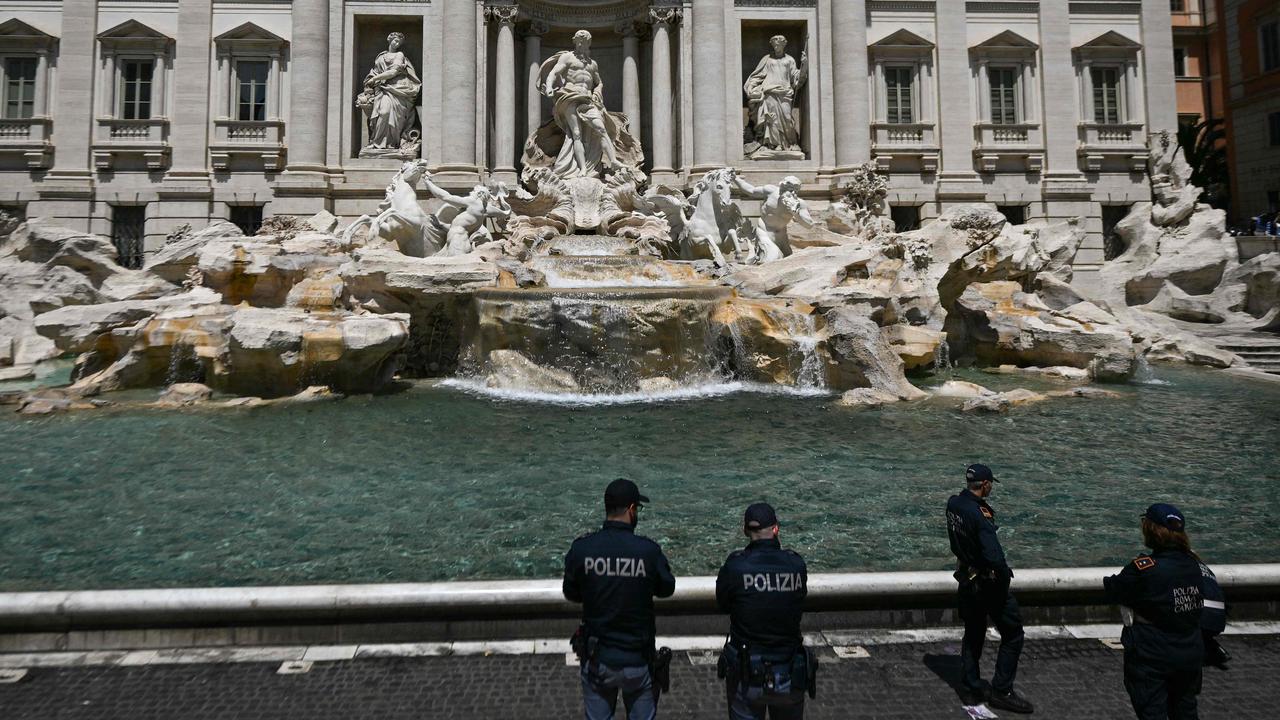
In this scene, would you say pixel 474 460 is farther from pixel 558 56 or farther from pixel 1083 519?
pixel 558 56

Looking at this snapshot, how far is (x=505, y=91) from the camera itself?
20391 mm

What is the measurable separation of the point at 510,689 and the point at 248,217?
2093 centimetres

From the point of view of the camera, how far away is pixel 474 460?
7.41 meters

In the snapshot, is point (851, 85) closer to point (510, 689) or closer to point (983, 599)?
point (983, 599)

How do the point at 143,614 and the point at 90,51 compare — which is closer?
the point at 143,614

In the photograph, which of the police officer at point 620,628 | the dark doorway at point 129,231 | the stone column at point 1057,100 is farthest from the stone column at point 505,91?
the police officer at point 620,628

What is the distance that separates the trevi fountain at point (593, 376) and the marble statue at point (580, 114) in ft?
0.28

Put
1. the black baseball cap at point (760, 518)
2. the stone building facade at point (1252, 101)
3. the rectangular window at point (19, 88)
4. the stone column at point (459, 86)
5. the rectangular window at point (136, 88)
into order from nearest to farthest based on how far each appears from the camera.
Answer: the black baseball cap at point (760, 518), the stone column at point (459, 86), the rectangular window at point (19, 88), the rectangular window at point (136, 88), the stone building facade at point (1252, 101)

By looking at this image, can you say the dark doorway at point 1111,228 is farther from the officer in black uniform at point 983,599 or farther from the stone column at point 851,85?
the officer in black uniform at point 983,599

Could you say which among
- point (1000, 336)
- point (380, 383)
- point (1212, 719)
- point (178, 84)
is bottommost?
point (1212, 719)

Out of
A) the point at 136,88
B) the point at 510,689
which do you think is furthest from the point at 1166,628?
the point at 136,88

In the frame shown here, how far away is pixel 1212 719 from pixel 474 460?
5.98 meters

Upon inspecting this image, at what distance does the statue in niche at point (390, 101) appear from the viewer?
20391 millimetres

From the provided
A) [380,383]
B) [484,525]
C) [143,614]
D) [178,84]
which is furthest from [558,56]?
[143,614]
